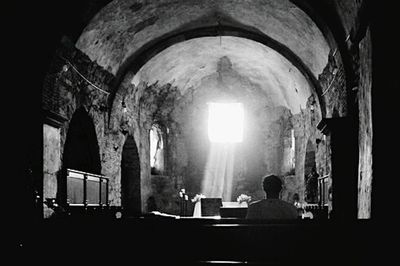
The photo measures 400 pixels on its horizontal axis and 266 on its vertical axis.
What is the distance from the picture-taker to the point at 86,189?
11.8 meters

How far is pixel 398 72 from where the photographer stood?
696 centimetres

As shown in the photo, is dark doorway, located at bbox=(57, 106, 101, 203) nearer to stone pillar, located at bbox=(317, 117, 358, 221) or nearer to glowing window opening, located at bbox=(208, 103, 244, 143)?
stone pillar, located at bbox=(317, 117, 358, 221)

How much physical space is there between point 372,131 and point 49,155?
18.7 feet

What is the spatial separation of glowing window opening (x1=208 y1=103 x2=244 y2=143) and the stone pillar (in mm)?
9440

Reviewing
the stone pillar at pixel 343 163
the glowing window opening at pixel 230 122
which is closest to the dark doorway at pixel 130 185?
the glowing window opening at pixel 230 122

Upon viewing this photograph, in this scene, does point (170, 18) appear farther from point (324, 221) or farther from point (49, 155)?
point (324, 221)

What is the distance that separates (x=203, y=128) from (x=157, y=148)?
199 centimetres

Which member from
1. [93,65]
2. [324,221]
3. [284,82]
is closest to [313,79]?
[284,82]

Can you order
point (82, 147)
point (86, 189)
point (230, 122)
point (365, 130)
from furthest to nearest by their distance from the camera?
1. point (230, 122)
2. point (82, 147)
3. point (86, 189)
4. point (365, 130)

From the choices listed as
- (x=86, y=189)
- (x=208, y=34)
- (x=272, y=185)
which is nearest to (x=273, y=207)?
(x=272, y=185)

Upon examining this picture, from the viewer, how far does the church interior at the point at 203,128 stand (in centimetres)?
521

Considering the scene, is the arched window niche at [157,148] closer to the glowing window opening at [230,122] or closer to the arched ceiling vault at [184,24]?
the glowing window opening at [230,122]

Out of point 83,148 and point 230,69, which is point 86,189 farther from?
point 230,69

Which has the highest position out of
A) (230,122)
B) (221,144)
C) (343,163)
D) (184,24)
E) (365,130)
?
(184,24)
